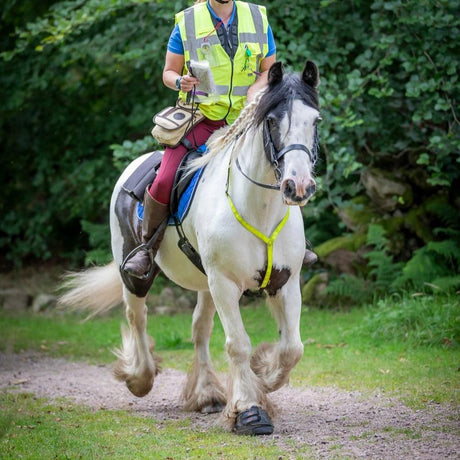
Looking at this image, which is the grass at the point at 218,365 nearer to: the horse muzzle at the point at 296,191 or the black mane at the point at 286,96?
the horse muzzle at the point at 296,191

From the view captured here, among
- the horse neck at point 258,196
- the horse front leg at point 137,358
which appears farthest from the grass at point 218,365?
the horse neck at point 258,196

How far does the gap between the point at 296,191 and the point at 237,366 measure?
4.61 ft

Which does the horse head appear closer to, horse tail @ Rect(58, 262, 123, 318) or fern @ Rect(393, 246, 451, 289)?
horse tail @ Rect(58, 262, 123, 318)

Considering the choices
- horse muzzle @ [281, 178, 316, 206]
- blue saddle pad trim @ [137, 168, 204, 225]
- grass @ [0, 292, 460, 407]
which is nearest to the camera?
horse muzzle @ [281, 178, 316, 206]

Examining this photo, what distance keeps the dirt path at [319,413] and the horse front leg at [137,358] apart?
0.65ft

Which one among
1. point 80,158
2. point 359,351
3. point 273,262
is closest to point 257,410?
point 273,262

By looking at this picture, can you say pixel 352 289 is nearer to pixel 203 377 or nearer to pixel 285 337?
pixel 203 377

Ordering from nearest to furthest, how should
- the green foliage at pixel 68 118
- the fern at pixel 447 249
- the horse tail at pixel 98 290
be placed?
the horse tail at pixel 98 290 → the fern at pixel 447 249 → the green foliage at pixel 68 118

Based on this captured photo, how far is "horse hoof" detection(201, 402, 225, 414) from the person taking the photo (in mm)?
6730

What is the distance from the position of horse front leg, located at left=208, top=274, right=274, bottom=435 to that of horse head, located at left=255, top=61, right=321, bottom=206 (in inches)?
36.3

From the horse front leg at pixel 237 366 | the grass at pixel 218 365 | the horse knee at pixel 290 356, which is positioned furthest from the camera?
the horse knee at pixel 290 356

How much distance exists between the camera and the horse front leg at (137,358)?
709 cm

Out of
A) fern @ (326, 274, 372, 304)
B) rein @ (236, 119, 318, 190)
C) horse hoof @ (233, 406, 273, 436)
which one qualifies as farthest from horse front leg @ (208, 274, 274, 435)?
fern @ (326, 274, 372, 304)

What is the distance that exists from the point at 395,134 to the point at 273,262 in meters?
5.55
